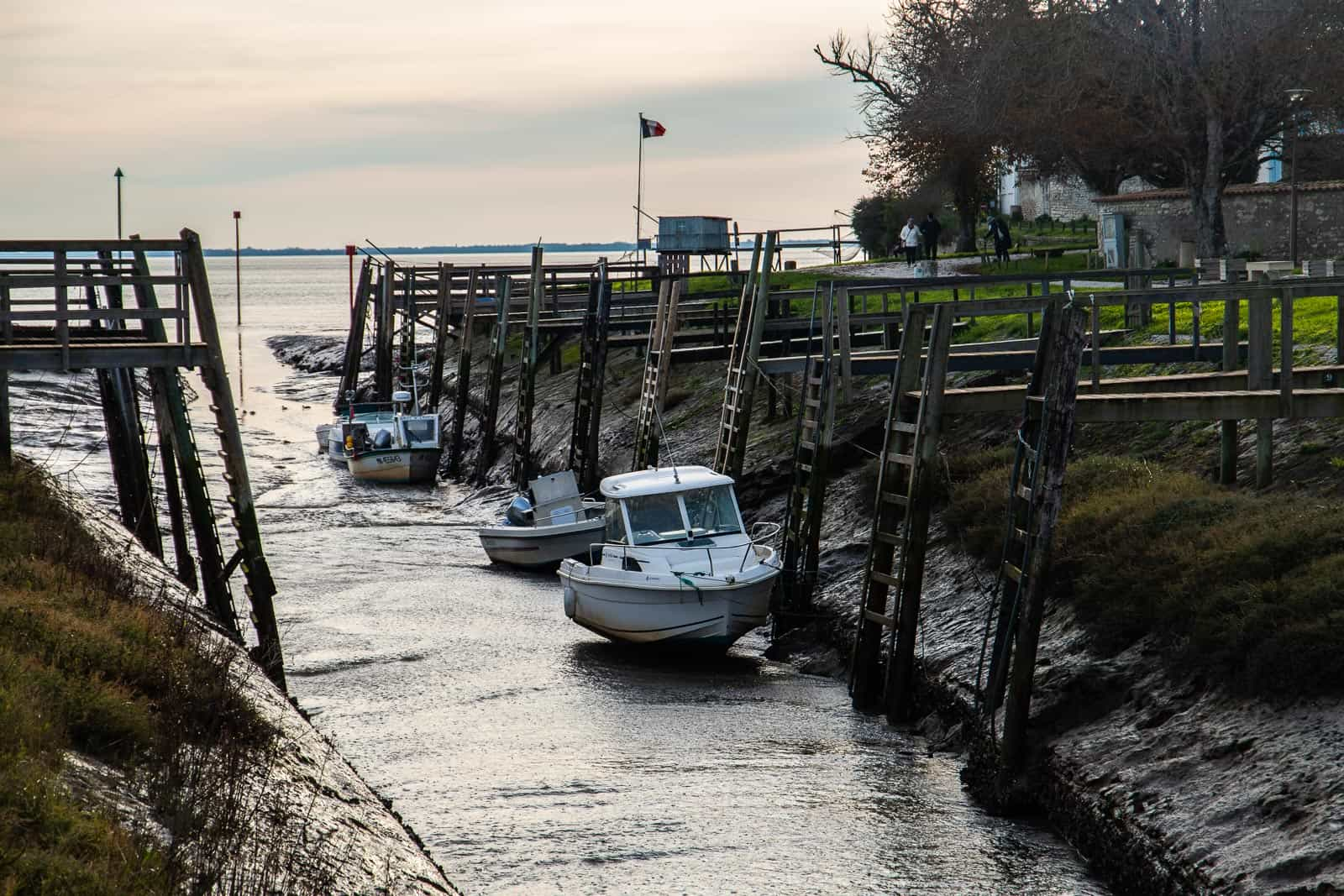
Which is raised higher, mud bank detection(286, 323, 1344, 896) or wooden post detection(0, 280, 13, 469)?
wooden post detection(0, 280, 13, 469)

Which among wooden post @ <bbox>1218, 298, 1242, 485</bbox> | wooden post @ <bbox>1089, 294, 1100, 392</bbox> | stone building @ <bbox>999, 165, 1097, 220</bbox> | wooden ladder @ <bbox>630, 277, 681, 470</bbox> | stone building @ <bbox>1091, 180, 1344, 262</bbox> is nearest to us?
wooden post @ <bbox>1089, 294, 1100, 392</bbox>

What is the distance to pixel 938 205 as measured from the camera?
Result: 5684 centimetres

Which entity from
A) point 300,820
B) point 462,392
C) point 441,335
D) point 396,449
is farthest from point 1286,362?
point 441,335

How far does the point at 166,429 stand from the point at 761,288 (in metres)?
9.12

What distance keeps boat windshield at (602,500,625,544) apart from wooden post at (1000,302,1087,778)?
748 cm

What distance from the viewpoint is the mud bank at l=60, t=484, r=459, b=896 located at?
24.1ft

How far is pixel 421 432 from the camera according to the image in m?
36.6

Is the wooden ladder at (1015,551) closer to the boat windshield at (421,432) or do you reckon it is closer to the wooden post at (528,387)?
the wooden post at (528,387)

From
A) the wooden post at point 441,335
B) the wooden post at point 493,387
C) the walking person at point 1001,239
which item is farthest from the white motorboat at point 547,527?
the walking person at point 1001,239

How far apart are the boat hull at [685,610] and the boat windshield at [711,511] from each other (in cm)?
113

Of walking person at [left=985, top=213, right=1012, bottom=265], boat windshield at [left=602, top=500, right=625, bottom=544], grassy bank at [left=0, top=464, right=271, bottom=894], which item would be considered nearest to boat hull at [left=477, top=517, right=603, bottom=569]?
boat windshield at [left=602, top=500, right=625, bottom=544]

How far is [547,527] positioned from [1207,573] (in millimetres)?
13246

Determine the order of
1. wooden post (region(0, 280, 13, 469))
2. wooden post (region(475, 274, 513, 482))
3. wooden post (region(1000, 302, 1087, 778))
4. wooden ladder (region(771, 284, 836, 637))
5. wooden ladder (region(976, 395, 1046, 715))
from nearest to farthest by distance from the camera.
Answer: wooden post (region(1000, 302, 1087, 778)), wooden ladder (region(976, 395, 1046, 715)), wooden post (region(0, 280, 13, 469)), wooden ladder (region(771, 284, 836, 637)), wooden post (region(475, 274, 513, 482))

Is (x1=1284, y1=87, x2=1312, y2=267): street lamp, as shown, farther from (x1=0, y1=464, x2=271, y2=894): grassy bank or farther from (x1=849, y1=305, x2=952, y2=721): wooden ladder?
(x1=0, y1=464, x2=271, y2=894): grassy bank
